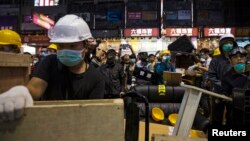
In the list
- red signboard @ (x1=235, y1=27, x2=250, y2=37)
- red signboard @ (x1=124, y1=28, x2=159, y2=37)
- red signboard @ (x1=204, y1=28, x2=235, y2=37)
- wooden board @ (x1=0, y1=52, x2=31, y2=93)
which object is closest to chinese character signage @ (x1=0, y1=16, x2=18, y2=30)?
red signboard @ (x1=124, y1=28, x2=159, y2=37)

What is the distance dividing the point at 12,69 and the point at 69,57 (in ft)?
1.65

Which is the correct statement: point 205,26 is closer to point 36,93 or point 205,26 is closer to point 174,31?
point 174,31

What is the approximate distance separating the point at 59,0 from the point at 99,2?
9.38 ft

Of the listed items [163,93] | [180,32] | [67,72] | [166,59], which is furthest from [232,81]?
[180,32]

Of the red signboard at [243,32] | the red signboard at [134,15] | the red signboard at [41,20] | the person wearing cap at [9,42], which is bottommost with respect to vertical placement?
the person wearing cap at [9,42]

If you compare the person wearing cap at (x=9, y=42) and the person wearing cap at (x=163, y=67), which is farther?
the person wearing cap at (x=163, y=67)

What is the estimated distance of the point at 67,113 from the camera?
4.09 feet

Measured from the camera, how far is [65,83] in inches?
81.4

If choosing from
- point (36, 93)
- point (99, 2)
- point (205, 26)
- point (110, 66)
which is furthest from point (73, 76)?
point (99, 2)

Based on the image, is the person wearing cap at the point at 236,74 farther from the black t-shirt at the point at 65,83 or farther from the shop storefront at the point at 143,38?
the shop storefront at the point at 143,38

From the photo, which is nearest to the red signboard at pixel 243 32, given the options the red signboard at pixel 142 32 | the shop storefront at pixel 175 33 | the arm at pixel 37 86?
the shop storefront at pixel 175 33

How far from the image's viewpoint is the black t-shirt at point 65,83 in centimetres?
206

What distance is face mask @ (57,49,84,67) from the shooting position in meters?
2.05

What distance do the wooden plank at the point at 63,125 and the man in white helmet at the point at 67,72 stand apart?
74cm
